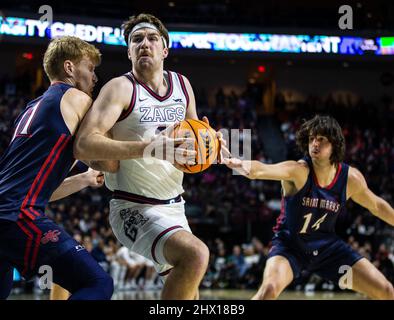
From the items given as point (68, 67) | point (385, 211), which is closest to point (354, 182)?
point (385, 211)

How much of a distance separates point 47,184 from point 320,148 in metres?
3.26

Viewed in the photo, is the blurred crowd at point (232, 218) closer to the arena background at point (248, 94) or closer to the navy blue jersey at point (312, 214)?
the arena background at point (248, 94)

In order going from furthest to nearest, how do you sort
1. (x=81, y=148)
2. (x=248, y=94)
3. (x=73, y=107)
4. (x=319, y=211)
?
1. (x=248, y=94)
2. (x=319, y=211)
3. (x=73, y=107)
4. (x=81, y=148)

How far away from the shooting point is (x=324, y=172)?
21.4 feet

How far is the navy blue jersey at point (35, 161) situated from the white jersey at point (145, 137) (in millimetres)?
724

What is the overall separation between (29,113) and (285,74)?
25332 millimetres

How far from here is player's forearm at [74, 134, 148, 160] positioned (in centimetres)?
416

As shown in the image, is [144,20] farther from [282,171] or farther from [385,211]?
[385,211]

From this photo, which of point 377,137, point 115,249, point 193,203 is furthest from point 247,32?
point 115,249

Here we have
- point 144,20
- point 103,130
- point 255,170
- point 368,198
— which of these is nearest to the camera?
point 103,130

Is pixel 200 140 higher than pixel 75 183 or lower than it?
higher

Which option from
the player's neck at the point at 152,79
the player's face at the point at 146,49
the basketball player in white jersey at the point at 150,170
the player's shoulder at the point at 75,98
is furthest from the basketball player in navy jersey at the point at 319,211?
the player's shoulder at the point at 75,98

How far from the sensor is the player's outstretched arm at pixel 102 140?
4172 millimetres
